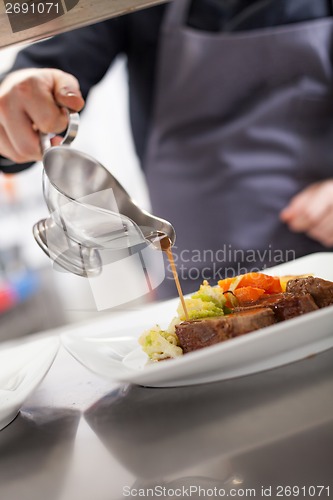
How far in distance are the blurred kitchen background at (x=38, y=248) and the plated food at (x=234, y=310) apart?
243 cm

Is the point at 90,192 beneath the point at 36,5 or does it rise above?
beneath

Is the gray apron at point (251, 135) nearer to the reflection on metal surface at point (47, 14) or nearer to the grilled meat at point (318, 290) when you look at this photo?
the grilled meat at point (318, 290)

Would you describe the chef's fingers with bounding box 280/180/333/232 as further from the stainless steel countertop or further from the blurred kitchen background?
the blurred kitchen background

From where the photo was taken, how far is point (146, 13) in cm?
175

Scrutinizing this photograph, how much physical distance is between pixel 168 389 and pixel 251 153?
98cm

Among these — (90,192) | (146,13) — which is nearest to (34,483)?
(90,192)

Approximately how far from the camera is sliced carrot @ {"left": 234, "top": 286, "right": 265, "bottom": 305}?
893 millimetres

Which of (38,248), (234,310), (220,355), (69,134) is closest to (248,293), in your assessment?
(234,310)

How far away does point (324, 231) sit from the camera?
5.29 ft

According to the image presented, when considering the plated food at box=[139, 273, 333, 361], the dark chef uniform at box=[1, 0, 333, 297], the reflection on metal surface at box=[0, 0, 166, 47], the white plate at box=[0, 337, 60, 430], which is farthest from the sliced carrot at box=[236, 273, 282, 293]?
the dark chef uniform at box=[1, 0, 333, 297]

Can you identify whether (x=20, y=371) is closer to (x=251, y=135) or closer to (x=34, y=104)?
(x=34, y=104)

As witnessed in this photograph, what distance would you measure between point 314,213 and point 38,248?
2.01m

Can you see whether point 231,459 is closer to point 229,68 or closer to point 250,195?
point 250,195

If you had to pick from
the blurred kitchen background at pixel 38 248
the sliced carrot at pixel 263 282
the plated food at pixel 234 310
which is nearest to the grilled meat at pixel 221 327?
the plated food at pixel 234 310
